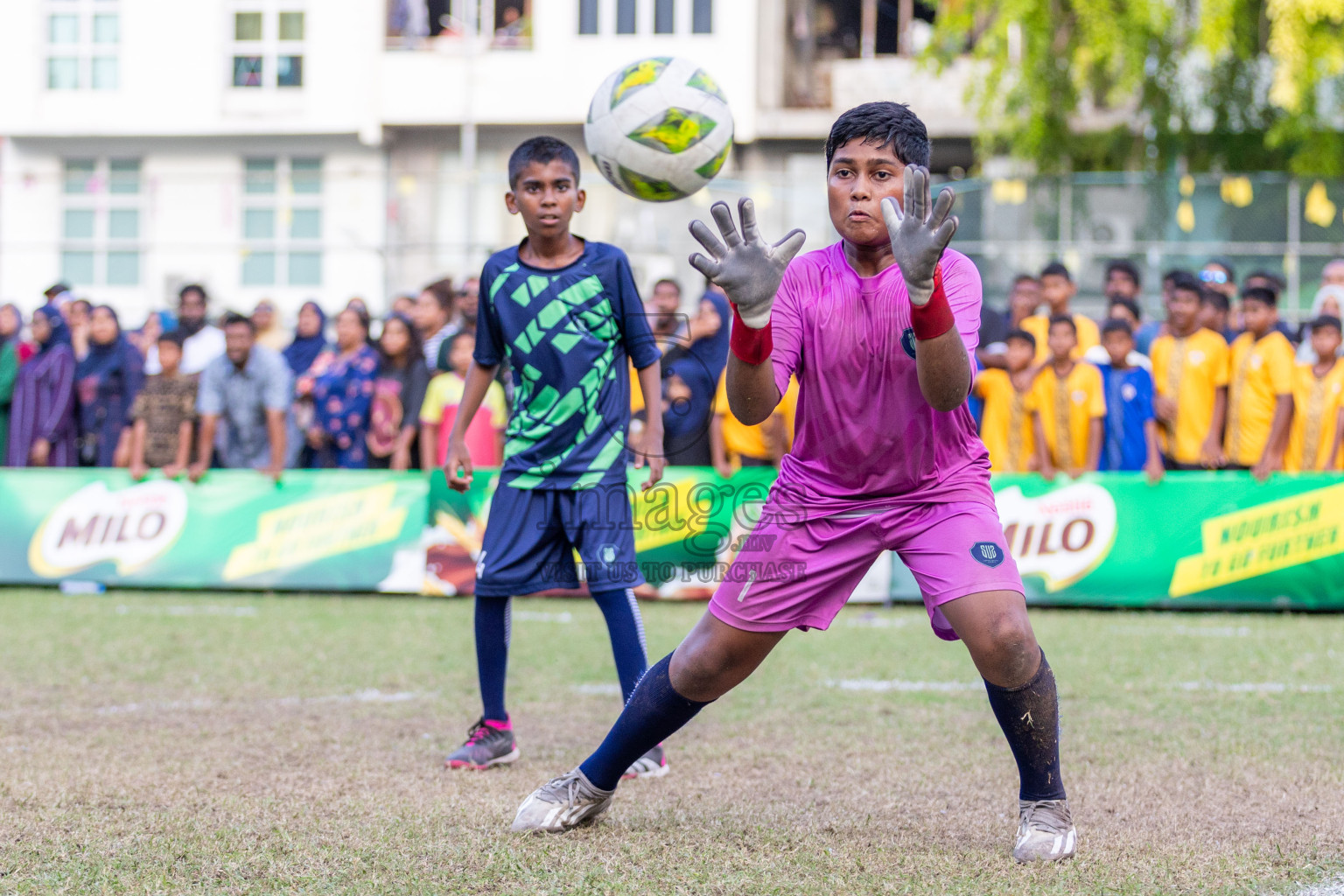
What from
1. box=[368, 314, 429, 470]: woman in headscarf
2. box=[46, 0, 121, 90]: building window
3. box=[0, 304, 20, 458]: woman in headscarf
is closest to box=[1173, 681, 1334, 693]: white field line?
box=[368, 314, 429, 470]: woman in headscarf

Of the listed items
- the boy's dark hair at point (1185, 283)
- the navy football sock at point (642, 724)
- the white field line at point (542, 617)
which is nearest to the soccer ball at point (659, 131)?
the navy football sock at point (642, 724)

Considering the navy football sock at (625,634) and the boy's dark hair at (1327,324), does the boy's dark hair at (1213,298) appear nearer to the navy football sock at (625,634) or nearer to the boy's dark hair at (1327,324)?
the boy's dark hair at (1327,324)

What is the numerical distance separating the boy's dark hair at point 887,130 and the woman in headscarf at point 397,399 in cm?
766

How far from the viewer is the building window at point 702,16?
26.6 metres

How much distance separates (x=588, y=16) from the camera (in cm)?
2717

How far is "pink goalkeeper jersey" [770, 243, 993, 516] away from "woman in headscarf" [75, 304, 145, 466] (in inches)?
377

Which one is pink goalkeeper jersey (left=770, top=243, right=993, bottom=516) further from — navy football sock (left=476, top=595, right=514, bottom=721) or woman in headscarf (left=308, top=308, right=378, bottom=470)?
woman in headscarf (left=308, top=308, right=378, bottom=470)

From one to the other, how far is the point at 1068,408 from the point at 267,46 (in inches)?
909

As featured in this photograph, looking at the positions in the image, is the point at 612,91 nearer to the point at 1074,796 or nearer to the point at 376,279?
the point at 1074,796

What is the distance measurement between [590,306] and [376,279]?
14.7 metres

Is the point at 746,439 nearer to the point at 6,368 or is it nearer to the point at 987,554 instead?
the point at 6,368

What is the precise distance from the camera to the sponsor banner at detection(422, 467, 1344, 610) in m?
9.46

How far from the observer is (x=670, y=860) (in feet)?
12.5

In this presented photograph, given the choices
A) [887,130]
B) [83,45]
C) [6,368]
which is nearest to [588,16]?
[83,45]
